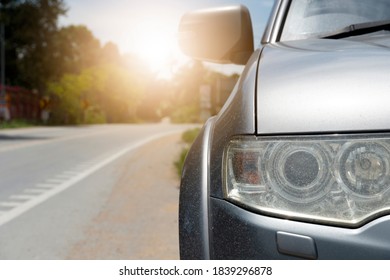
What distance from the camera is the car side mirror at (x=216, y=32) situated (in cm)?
301

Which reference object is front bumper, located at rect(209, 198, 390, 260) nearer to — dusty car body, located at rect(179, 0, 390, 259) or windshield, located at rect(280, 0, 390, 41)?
dusty car body, located at rect(179, 0, 390, 259)

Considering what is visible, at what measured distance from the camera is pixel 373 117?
68.8 inches

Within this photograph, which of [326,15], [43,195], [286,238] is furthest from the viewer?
[43,195]

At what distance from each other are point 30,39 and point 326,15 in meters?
49.4

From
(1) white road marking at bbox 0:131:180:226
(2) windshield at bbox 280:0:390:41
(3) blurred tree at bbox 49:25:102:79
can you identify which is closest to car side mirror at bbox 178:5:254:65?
(2) windshield at bbox 280:0:390:41

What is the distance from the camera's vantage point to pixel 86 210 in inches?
314

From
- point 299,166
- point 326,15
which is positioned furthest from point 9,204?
point 299,166

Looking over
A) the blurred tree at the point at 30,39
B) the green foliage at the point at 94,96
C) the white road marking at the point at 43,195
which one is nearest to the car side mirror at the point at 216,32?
the white road marking at the point at 43,195

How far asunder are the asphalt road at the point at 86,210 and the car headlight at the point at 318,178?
3577 mm

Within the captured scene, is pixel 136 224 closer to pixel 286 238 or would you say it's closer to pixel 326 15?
pixel 326 15
